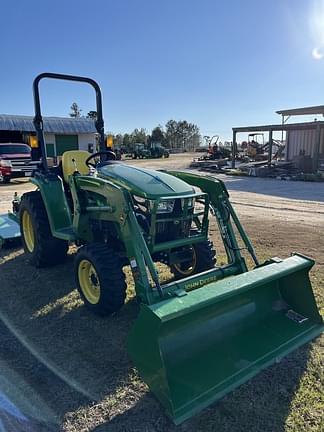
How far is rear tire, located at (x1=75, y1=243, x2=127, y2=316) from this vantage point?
9.74ft

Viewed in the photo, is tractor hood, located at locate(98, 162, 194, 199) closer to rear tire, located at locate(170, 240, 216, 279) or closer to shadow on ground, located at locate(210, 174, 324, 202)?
rear tire, located at locate(170, 240, 216, 279)

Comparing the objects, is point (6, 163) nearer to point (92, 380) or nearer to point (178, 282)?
point (178, 282)

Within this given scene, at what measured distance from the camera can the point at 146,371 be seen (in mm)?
2154

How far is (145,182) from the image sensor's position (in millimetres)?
3209

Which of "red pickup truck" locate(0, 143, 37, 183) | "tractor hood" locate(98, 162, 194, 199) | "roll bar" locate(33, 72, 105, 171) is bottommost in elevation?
"red pickup truck" locate(0, 143, 37, 183)

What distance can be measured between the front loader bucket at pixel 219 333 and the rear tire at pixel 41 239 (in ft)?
7.94

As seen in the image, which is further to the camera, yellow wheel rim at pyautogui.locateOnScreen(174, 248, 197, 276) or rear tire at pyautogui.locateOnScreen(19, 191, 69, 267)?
rear tire at pyautogui.locateOnScreen(19, 191, 69, 267)

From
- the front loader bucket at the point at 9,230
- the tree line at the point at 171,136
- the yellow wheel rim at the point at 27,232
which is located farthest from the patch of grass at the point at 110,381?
the tree line at the point at 171,136

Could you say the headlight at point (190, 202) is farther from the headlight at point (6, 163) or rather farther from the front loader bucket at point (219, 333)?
the headlight at point (6, 163)

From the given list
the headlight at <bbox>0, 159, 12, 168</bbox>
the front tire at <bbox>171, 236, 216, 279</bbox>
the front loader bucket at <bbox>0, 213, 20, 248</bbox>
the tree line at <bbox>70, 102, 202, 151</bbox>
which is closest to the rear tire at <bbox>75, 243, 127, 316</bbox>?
the front tire at <bbox>171, 236, 216, 279</bbox>

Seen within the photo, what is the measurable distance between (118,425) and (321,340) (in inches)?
69.4

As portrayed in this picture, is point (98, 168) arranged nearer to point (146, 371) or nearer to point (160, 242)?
point (160, 242)

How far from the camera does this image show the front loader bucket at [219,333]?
211cm

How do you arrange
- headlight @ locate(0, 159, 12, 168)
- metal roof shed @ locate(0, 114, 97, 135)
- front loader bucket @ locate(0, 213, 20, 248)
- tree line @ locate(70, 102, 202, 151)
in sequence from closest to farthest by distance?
front loader bucket @ locate(0, 213, 20, 248) → headlight @ locate(0, 159, 12, 168) → metal roof shed @ locate(0, 114, 97, 135) → tree line @ locate(70, 102, 202, 151)
